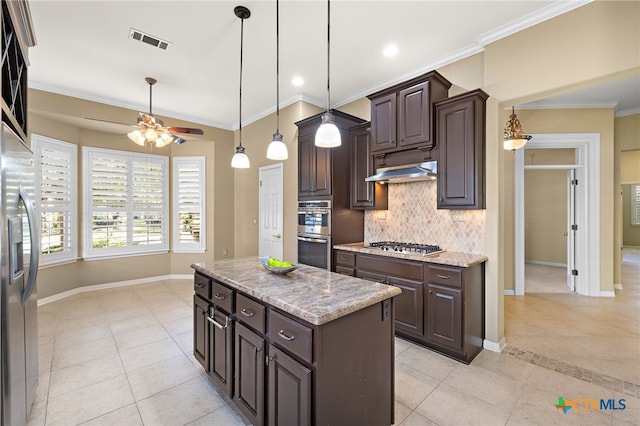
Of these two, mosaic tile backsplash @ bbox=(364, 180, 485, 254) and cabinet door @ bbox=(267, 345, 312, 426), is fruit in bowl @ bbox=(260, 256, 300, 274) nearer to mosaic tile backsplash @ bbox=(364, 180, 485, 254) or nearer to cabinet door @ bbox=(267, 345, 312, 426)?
cabinet door @ bbox=(267, 345, 312, 426)

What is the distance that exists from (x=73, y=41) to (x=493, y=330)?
17.7ft

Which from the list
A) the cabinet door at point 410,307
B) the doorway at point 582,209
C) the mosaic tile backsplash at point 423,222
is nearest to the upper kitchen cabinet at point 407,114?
the mosaic tile backsplash at point 423,222

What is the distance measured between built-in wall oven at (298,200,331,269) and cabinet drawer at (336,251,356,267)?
0.47 ft

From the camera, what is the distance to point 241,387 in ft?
6.08

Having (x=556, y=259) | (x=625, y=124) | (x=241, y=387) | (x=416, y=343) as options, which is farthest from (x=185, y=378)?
(x=556, y=259)

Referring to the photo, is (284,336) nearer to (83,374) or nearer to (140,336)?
(83,374)

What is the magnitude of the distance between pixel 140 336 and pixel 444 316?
333 cm

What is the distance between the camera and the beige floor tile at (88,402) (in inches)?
78.2

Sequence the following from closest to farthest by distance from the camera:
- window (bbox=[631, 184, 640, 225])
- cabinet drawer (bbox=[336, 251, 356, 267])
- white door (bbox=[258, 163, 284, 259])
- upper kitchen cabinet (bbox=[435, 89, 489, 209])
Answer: upper kitchen cabinet (bbox=[435, 89, 489, 209])
cabinet drawer (bbox=[336, 251, 356, 267])
white door (bbox=[258, 163, 284, 259])
window (bbox=[631, 184, 640, 225])

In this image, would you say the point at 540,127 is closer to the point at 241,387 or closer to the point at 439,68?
the point at 439,68

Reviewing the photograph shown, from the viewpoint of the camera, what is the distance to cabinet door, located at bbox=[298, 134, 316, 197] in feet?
13.5

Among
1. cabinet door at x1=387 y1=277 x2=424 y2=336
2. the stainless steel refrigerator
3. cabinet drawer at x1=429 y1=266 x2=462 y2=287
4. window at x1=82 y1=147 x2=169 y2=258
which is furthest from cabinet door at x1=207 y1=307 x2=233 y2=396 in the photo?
window at x1=82 y1=147 x2=169 y2=258

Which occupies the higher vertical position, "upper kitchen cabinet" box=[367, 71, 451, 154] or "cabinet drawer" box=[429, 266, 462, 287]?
"upper kitchen cabinet" box=[367, 71, 451, 154]

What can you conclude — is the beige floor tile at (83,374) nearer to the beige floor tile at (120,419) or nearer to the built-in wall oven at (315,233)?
the beige floor tile at (120,419)
